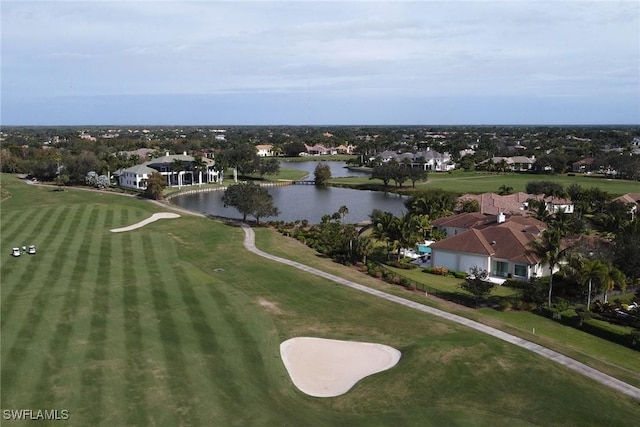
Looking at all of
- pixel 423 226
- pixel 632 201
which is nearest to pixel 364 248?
pixel 423 226

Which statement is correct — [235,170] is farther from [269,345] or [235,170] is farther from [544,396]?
[544,396]

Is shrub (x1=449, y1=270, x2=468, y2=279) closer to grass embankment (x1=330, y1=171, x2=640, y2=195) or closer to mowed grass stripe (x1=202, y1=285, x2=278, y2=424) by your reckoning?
mowed grass stripe (x1=202, y1=285, x2=278, y2=424)

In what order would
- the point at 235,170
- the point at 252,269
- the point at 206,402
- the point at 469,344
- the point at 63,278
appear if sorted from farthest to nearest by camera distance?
the point at 235,170
the point at 252,269
the point at 63,278
the point at 469,344
the point at 206,402

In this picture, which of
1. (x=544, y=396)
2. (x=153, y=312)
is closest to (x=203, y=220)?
(x=153, y=312)

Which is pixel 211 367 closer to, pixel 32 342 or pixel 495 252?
pixel 32 342

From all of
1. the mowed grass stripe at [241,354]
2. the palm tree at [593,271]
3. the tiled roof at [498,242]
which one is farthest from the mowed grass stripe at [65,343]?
the palm tree at [593,271]

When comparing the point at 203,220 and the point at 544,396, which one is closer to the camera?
the point at 544,396

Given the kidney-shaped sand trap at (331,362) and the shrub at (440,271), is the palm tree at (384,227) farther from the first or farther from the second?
the kidney-shaped sand trap at (331,362)
